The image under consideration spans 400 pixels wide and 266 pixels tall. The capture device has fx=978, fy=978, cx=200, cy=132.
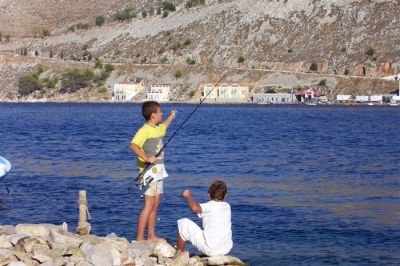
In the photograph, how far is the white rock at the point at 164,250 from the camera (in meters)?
16.9

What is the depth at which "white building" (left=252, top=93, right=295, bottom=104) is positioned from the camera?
585 ft

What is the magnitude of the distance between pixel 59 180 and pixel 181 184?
4711 millimetres

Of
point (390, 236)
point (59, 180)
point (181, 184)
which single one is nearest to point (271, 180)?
point (181, 184)

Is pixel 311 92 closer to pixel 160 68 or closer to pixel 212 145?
pixel 160 68

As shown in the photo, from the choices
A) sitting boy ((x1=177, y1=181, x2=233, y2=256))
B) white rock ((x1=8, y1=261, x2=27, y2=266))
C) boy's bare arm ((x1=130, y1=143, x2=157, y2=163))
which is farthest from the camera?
boy's bare arm ((x1=130, y1=143, x2=157, y2=163))

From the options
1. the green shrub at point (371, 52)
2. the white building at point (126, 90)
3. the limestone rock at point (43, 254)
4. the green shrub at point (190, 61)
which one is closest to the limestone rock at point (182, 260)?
the limestone rock at point (43, 254)

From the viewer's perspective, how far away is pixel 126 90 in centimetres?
19425

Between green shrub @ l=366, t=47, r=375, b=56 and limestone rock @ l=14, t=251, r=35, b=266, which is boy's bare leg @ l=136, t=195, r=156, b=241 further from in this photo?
green shrub @ l=366, t=47, r=375, b=56

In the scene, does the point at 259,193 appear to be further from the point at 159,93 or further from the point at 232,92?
the point at 159,93

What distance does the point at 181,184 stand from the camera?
3203 cm

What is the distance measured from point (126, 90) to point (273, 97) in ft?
106

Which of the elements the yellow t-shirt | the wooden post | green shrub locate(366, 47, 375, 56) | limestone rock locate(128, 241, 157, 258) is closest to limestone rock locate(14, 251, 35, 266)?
limestone rock locate(128, 241, 157, 258)

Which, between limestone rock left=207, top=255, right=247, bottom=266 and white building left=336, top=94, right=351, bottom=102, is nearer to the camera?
limestone rock left=207, top=255, right=247, bottom=266

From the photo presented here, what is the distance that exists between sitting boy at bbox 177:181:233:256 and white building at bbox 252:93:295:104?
161m
